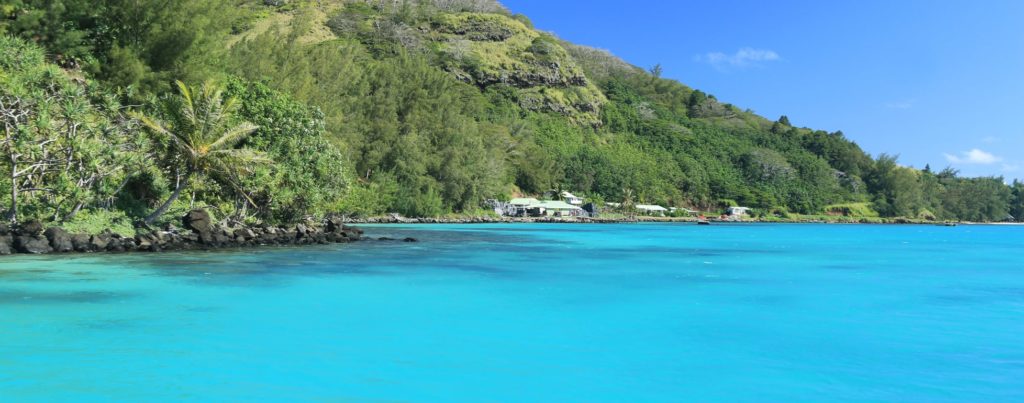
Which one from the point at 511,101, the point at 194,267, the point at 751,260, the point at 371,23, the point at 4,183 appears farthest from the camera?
the point at 371,23

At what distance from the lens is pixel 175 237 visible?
23266 mm

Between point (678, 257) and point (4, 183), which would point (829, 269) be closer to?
point (678, 257)

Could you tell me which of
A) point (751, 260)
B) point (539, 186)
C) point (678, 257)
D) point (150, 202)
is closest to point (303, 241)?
point (150, 202)

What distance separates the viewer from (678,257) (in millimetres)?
26828

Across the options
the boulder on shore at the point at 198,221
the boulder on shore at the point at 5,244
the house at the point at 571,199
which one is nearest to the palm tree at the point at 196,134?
the boulder on shore at the point at 198,221

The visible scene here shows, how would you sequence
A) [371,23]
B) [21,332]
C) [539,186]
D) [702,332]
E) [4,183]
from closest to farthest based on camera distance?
[21,332] < [702,332] < [4,183] < [539,186] < [371,23]

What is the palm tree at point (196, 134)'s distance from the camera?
23.6 meters

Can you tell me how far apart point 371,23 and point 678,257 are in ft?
349

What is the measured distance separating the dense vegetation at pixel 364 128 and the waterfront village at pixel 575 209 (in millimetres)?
2616

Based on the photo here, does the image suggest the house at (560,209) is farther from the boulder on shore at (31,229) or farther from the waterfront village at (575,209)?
the boulder on shore at (31,229)

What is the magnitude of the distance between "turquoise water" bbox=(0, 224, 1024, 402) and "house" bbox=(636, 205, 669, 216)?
74805 mm

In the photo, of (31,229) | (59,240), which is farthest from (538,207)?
(31,229)

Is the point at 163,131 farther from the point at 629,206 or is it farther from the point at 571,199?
the point at 629,206

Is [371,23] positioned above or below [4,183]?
above
